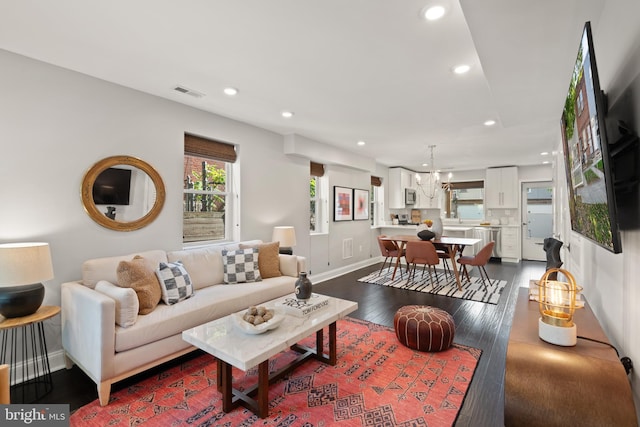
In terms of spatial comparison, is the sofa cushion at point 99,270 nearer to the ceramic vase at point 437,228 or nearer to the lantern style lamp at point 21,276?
the lantern style lamp at point 21,276

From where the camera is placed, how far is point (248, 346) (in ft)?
6.00

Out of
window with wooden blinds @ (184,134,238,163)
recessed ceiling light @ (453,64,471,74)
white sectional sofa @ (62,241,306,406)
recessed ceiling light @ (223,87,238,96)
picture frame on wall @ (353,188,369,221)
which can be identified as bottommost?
white sectional sofa @ (62,241,306,406)

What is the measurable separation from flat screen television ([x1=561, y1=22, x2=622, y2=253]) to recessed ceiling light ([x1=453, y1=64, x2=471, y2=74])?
1.00 m

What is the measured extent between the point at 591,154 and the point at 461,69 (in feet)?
5.13

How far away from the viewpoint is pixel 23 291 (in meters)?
2.04

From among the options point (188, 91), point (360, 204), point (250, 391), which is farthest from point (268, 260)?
point (360, 204)

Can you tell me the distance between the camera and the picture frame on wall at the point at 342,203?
19.2 feet

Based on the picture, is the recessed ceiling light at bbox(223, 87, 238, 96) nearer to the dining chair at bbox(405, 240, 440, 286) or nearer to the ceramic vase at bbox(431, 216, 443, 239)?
the dining chair at bbox(405, 240, 440, 286)

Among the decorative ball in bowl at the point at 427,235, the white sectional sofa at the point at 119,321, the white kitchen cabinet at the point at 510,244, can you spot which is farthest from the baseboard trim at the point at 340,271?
the white kitchen cabinet at the point at 510,244

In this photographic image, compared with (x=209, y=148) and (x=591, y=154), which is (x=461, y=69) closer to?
(x=591, y=154)

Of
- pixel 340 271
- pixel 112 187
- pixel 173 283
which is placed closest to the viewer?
pixel 173 283

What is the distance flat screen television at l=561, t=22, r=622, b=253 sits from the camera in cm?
110

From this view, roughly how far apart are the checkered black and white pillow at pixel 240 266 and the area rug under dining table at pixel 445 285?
248 centimetres

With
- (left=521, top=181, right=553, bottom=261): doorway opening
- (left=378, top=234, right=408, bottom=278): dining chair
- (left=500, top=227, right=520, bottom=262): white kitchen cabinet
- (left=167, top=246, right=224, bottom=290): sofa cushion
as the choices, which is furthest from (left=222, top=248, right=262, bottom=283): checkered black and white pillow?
(left=521, top=181, right=553, bottom=261): doorway opening
